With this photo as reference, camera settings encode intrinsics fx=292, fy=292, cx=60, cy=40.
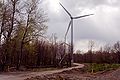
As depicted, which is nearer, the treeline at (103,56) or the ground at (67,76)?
the ground at (67,76)

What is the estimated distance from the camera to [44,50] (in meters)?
82.3

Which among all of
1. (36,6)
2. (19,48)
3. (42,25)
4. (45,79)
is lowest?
(45,79)

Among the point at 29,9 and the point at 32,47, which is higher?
the point at 29,9

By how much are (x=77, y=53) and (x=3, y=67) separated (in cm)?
7785

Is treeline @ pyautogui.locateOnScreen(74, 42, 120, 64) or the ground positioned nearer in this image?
the ground

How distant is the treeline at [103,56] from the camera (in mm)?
99688

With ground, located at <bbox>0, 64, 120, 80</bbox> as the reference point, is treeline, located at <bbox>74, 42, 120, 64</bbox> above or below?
above

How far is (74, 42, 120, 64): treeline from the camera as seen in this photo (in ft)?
327

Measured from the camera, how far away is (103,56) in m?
Answer: 101

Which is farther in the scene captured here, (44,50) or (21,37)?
(44,50)

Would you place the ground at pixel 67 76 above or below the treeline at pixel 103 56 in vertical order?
below

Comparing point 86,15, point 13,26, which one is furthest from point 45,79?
point 13,26

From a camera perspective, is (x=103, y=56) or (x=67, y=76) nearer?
(x=67, y=76)

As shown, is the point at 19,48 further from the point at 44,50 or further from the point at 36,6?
the point at 44,50
